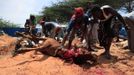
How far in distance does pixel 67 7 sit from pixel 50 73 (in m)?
24.5

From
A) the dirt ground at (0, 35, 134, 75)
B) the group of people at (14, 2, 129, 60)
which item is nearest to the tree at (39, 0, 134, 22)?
the group of people at (14, 2, 129, 60)

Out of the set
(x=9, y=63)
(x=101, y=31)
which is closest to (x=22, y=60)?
(x=9, y=63)

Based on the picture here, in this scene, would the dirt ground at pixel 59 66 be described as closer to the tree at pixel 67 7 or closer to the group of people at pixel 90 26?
the group of people at pixel 90 26

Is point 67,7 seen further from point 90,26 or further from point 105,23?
point 105,23

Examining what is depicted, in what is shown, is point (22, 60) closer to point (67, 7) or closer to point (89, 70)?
point (89, 70)

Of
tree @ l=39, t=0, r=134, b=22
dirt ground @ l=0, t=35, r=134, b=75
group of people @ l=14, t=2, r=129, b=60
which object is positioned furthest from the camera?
tree @ l=39, t=0, r=134, b=22

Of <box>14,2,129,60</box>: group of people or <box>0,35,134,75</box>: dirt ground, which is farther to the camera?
<box>14,2,129,60</box>: group of people

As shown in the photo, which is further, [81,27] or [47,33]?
[47,33]

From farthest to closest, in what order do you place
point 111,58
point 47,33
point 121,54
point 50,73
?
point 47,33 → point 121,54 → point 111,58 → point 50,73

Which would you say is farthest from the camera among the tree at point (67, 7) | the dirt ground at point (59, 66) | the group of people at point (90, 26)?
the tree at point (67, 7)

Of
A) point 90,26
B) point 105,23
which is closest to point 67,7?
point 90,26

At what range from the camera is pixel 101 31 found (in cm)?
1095

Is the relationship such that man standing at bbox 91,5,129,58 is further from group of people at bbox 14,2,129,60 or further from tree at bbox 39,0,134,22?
tree at bbox 39,0,134,22

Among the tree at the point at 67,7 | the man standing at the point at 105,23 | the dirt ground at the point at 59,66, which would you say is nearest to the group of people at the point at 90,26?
the man standing at the point at 105,23
